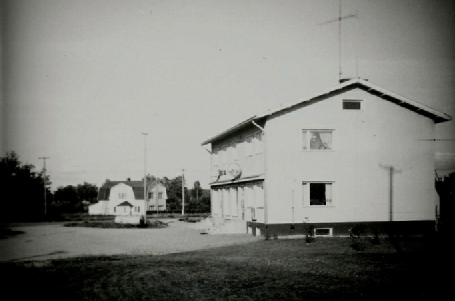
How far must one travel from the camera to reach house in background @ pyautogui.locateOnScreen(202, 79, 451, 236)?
78.4 ft

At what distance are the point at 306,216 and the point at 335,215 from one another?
1494 mm

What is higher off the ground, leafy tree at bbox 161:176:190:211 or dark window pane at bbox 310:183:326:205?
dark window pane at bbox 310:183:326:205

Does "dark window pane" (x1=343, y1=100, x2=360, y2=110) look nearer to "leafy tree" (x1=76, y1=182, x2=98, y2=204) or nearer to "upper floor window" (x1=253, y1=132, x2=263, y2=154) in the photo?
"upper floor window" (x1=253, y1=132, x2=263, y2=154)

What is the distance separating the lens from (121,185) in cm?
9912

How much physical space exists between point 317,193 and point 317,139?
110 inches

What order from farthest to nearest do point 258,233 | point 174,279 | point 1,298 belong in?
point 258,233, point 174,279, point 1,298

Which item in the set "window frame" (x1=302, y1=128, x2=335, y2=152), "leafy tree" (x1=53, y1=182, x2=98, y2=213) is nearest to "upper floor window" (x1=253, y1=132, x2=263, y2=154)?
"window frame" (x1=302, y1=128, x2=335, y2=152)

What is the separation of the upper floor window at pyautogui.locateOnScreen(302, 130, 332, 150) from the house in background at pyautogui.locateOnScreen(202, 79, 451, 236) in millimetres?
51

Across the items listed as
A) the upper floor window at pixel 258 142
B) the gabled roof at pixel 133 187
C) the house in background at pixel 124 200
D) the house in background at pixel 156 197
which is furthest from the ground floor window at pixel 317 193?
the house in background at pixel 156 197

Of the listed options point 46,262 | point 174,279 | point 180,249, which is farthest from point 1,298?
point 180,249

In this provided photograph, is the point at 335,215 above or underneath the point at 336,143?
underneath

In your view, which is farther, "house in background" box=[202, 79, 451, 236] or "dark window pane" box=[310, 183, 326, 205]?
"dark window pane" box=[310, 183, 326, 205]

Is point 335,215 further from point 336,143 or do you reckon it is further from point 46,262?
point 46,262

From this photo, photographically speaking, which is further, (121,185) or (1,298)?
(121,185)
